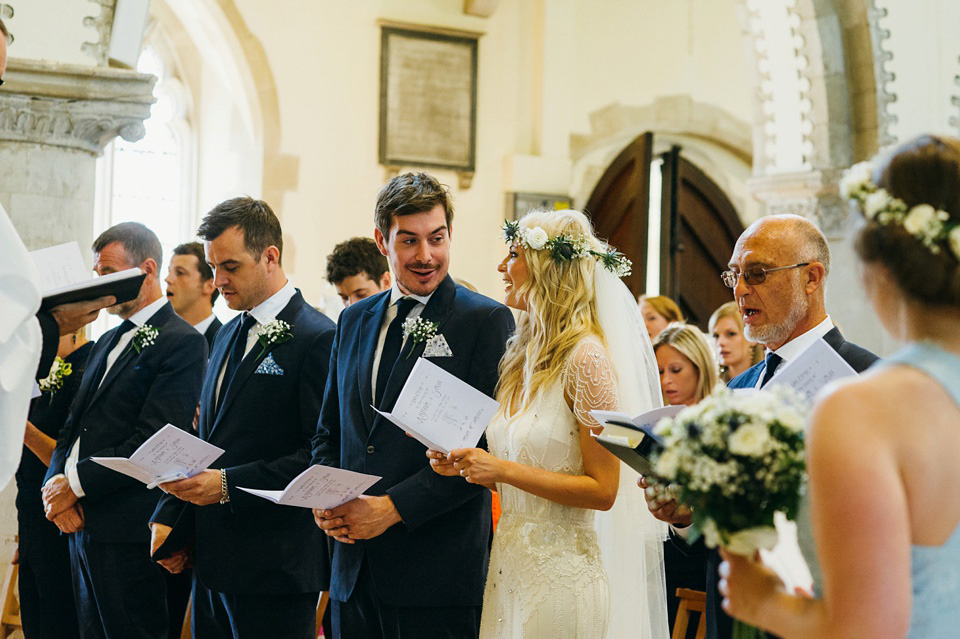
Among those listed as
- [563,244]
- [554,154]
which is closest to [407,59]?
[554,154]

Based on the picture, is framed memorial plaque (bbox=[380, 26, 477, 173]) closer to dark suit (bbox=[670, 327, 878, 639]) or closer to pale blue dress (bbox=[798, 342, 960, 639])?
dark suit (bbox=[670, 327, 878, 639])

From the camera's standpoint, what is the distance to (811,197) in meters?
7.47

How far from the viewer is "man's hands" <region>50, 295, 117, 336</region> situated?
8.52 ft

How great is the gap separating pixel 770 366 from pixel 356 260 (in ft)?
8.22

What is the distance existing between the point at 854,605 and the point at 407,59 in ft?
26.9

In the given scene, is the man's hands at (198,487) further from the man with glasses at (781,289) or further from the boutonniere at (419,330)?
the man with glasses at (781,289)

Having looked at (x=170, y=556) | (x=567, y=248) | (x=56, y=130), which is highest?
(x=56, y=130)

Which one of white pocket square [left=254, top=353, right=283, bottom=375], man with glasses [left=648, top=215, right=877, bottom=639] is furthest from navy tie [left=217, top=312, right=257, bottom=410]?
man with glasses [left=648, top=215, right=877, bottom=639]

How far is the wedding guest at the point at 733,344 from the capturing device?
202 inches

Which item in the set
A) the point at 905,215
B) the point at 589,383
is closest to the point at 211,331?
the point at 589,383

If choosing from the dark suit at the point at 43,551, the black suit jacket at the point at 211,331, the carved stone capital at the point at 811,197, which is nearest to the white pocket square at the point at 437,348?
the dark suit at the point at 43,551

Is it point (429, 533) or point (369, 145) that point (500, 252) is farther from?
point (429, 533)

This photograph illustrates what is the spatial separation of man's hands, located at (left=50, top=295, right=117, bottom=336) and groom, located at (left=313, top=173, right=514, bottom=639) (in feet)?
2.32

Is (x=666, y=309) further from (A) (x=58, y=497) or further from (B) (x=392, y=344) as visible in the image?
(A) (x=58, y=497)
